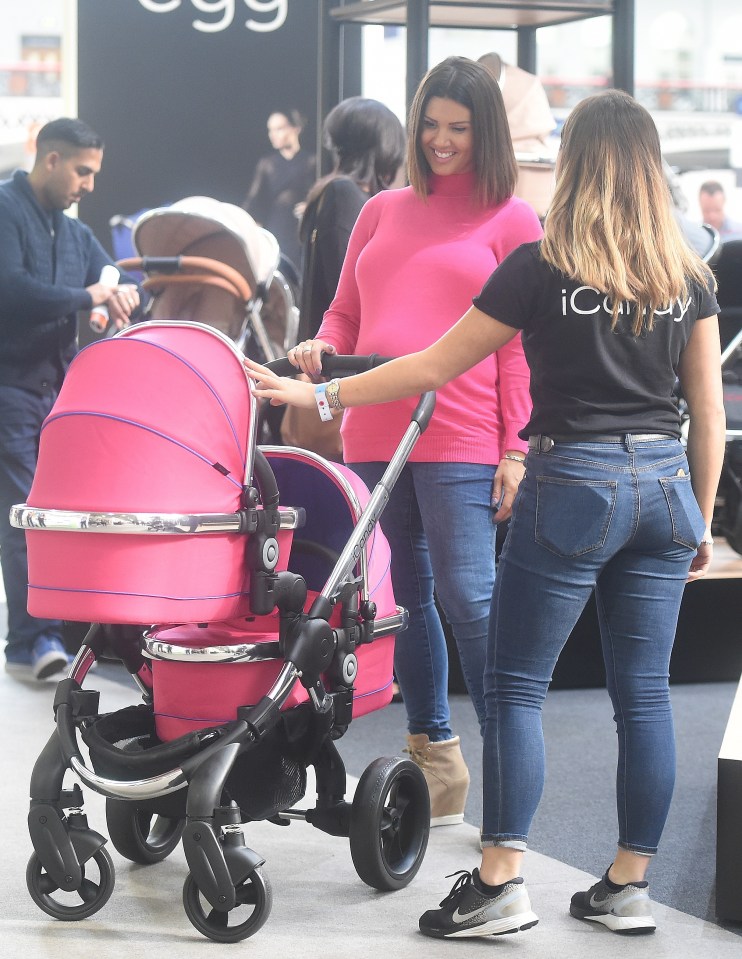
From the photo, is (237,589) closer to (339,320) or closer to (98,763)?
(98,763)

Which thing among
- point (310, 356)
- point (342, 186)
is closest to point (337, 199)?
point (342, 186)

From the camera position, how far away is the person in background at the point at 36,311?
3764 millimetres

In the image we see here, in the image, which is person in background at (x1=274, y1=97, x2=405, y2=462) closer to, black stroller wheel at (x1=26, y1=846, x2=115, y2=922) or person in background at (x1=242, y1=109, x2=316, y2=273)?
person in background at (x1=242, y1=109, x2=316, y2=273)

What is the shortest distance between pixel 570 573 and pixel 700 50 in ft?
23.0

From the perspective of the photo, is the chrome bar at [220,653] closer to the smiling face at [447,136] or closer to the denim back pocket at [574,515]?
the denim back pocket at [574,515]

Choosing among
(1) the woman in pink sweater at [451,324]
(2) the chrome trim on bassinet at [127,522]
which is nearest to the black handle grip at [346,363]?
(1) the woman in pink sweater at [451,324]

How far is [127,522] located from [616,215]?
Answer: 801 mm

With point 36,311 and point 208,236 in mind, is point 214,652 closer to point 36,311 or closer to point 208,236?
point 36,311

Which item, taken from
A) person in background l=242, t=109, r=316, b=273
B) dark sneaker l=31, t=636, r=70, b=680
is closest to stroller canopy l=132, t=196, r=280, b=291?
person in background l=242, t=109, r=316, b=273

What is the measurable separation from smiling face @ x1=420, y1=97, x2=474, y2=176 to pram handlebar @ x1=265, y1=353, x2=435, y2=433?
16.5 inches

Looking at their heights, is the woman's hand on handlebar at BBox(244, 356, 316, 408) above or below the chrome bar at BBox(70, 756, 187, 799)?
above

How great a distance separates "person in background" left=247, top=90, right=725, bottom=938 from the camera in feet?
6.05

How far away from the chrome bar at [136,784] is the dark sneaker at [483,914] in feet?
1.47

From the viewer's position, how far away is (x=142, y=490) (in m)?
1.86
